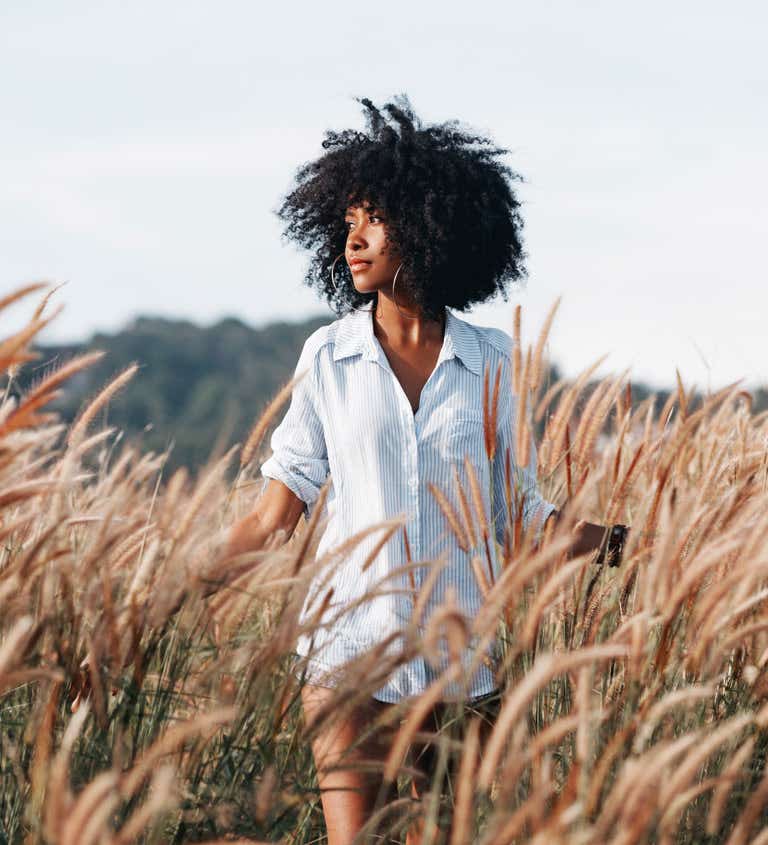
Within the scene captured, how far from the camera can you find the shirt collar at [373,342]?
89.7 inches

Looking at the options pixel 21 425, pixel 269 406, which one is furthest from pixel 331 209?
pixel 21 425

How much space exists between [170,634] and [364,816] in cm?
60

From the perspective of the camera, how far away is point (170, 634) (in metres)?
1.66

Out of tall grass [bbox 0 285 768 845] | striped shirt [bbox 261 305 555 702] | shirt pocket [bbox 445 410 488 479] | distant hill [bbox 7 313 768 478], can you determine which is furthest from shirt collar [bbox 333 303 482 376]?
distant hill [bbox 7 313 768 478]

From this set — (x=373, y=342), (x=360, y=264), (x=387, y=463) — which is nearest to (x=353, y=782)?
(x=387, y=463)

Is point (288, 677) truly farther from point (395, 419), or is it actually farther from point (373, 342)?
point (373, 342)

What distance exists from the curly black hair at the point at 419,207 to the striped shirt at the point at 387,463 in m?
0.20

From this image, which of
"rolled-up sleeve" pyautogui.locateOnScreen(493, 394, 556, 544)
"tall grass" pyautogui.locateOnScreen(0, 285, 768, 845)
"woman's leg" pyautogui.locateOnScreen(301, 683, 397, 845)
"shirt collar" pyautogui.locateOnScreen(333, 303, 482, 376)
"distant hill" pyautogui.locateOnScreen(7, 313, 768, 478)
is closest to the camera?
"tall grass" pyautogui.locateOnScreen(0, 285, 768, 845)

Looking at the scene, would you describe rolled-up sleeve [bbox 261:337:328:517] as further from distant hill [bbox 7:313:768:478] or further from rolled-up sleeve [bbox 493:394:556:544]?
distant hill [bbox 7:313:768:478]

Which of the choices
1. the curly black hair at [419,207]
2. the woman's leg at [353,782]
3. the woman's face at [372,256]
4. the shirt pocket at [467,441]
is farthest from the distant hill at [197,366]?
the woman's leg at [353,782]

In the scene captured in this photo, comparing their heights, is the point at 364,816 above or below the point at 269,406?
below

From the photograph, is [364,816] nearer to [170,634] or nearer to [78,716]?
[170,634]

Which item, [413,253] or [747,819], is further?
[413,253]

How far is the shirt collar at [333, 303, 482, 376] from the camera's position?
7.47ft
